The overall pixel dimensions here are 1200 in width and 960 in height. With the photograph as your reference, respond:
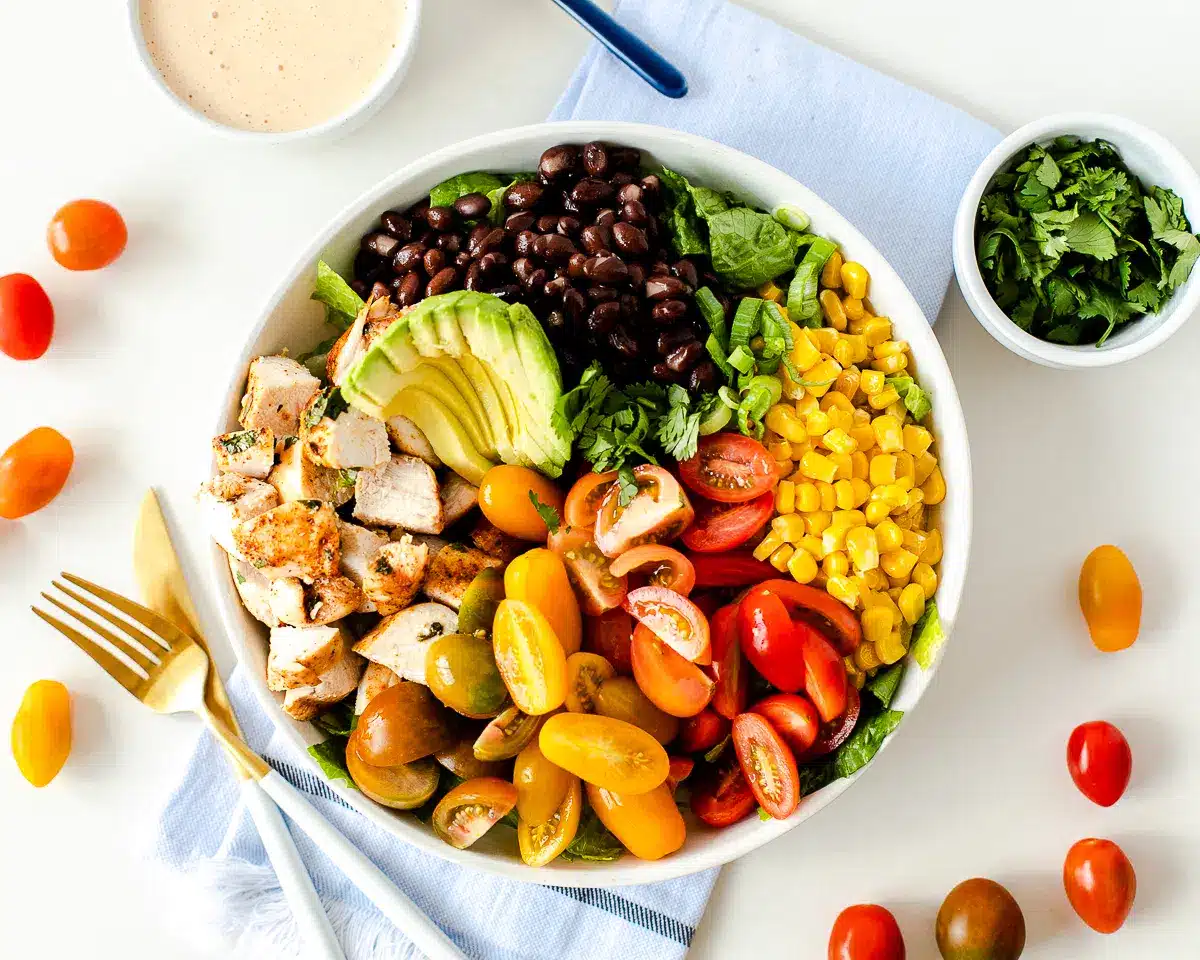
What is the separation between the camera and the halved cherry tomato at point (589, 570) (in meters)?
2.34

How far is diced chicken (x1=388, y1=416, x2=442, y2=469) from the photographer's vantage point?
7.95 feet

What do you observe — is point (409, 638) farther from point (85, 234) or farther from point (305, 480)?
point (85, 234)

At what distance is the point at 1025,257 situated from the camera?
2.54m

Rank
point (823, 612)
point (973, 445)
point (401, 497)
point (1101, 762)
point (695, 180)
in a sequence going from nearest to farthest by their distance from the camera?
point (823, 612) → point (401, 497) → point (695, 180) → point (1101, 762) → point (973, 445)

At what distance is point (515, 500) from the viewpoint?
7.73 feet

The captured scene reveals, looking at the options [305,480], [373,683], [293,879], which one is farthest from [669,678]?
[293,879]

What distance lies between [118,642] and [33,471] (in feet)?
1.75

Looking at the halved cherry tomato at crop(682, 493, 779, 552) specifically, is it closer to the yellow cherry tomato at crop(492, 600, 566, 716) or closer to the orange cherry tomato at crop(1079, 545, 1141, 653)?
the yellow cherry tomato at crop(492, 600, 566, 716)

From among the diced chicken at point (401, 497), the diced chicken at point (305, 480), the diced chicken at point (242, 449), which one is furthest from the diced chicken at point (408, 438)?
the diced chicken at point (242, 449)

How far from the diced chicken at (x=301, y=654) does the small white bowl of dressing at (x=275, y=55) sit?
1305 mm

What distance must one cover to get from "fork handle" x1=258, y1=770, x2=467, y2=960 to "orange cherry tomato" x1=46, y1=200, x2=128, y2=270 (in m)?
1.46

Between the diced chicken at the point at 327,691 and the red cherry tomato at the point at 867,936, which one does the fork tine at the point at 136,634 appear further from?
the red cherry tomato at the point at 867,936

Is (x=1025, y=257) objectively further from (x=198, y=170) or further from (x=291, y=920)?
(x=291, y=920)

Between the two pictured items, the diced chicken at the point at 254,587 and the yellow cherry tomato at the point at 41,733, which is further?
the yellow cherry tomato at the point at 41,733
